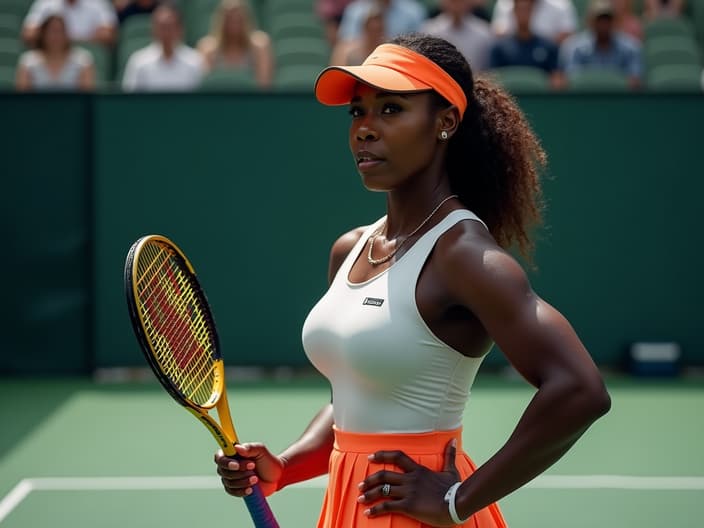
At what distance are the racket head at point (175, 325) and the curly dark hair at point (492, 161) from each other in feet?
2.23

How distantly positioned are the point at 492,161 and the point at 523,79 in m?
5.69

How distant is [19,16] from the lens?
1066cm

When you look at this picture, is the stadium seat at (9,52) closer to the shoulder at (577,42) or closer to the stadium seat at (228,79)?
the stadium seat at (228,79)

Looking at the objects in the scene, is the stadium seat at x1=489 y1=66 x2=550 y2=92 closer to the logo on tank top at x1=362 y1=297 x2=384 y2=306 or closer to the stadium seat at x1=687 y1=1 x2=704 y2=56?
the stadium seat at x1=687 y1=1 x2=704 y2=56

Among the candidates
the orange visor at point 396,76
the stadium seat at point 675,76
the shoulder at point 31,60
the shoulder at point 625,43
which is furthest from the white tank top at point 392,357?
the shoulder at point 31,60

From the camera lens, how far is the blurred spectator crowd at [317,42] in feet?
28.6

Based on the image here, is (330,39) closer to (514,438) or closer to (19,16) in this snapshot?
(19,16)

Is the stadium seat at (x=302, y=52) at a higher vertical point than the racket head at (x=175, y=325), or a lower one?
lower

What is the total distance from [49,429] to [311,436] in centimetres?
400

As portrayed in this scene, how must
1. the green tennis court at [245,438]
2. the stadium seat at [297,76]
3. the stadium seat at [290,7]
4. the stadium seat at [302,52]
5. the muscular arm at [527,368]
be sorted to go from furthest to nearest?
the stadium seat at [290,7], the stadium seat at [302,52], the stadium seat at [297,76], the green tennis court at [245,438], the muscular arm at [527,368]

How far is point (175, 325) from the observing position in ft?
8.88

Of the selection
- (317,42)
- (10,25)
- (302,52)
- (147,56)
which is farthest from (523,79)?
(10,25)

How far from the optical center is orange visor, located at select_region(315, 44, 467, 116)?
2.27 metres

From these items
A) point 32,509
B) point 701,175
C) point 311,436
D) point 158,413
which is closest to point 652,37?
point 701,175
